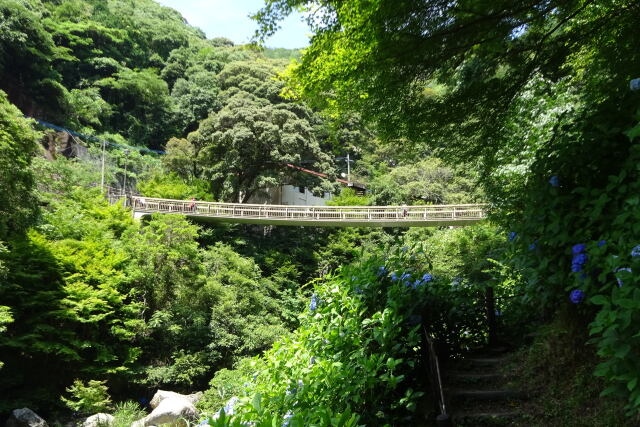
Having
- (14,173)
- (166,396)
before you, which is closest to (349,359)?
(14,173)

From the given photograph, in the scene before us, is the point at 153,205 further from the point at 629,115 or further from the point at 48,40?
the point at 629,115

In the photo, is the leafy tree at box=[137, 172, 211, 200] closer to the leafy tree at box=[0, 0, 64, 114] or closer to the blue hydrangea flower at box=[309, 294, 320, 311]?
the leafy tree at box=[0, 0, 64, 114]

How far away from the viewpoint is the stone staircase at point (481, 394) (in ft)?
7.80

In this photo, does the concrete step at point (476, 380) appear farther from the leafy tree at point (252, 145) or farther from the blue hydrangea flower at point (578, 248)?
the leafy tree at point (252, 145)

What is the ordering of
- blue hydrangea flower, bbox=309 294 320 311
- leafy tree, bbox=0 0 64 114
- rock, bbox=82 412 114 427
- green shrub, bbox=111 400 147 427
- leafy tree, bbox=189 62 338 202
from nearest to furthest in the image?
1. blue hydrangea flower, bbox=309 294 320 311
2. rock, bbox=82 412 114 427
3. green shrub, bbox=111 400 147 427
4. leafy tree, bbox=189 62 338 202
5. leafy tree, bbox=0 0 64 114

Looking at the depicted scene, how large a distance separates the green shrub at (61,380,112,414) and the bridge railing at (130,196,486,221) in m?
7.79

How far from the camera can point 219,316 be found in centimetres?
1240

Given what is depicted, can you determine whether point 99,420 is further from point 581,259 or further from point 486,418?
point 581,259

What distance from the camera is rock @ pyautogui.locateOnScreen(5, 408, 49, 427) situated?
877cm

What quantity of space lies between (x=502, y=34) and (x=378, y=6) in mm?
808

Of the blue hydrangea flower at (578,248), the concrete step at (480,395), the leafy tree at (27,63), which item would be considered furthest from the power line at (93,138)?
the blue hydrangea flower at (578,248)

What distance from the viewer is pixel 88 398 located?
9.56 meters

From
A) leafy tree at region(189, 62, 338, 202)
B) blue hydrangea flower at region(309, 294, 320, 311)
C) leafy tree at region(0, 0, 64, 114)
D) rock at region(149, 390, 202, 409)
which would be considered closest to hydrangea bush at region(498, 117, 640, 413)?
blue hydrangea flower at region(309, 294, 320, 311)

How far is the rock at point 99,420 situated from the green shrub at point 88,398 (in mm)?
341
